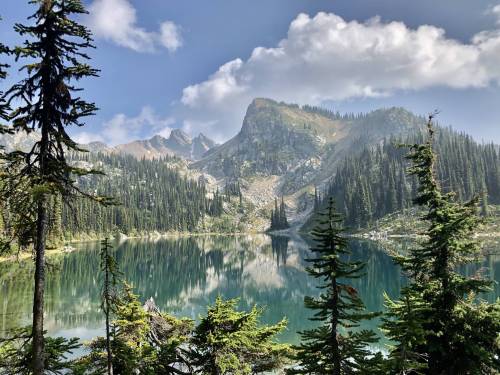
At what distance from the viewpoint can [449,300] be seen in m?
17.7

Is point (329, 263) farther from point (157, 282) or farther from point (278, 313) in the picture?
point (157, 282)

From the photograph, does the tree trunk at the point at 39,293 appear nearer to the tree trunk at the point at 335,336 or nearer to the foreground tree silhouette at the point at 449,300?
the tree trunk at the point at 335,336

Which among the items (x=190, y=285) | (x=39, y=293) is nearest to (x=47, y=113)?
(x=39, y=293)

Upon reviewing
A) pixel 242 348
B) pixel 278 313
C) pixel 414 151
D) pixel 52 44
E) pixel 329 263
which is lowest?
pixel 278 313

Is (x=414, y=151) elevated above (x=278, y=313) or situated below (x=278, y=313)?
above

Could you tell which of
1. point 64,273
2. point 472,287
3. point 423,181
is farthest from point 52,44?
point 64,273

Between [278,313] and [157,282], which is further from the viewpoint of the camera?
[157,282]

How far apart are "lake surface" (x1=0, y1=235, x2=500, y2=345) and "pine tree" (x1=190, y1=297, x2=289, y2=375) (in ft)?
21.5

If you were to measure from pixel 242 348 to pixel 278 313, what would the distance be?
179 feet

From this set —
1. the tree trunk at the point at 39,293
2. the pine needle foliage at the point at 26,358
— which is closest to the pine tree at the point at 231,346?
the pine needle foliage at the point at 26,358

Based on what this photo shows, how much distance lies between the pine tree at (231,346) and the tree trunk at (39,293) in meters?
5.77

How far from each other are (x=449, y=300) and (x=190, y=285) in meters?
87.5

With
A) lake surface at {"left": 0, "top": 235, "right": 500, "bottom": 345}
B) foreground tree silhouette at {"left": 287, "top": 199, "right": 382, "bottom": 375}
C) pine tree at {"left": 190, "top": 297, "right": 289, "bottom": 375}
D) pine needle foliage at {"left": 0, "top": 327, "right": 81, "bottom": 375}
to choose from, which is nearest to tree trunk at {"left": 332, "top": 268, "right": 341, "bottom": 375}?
foreground tree silhouette at {"left": 287, "top": 199, "right": 382, "bottom": 375}

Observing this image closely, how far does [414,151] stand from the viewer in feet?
69.1
